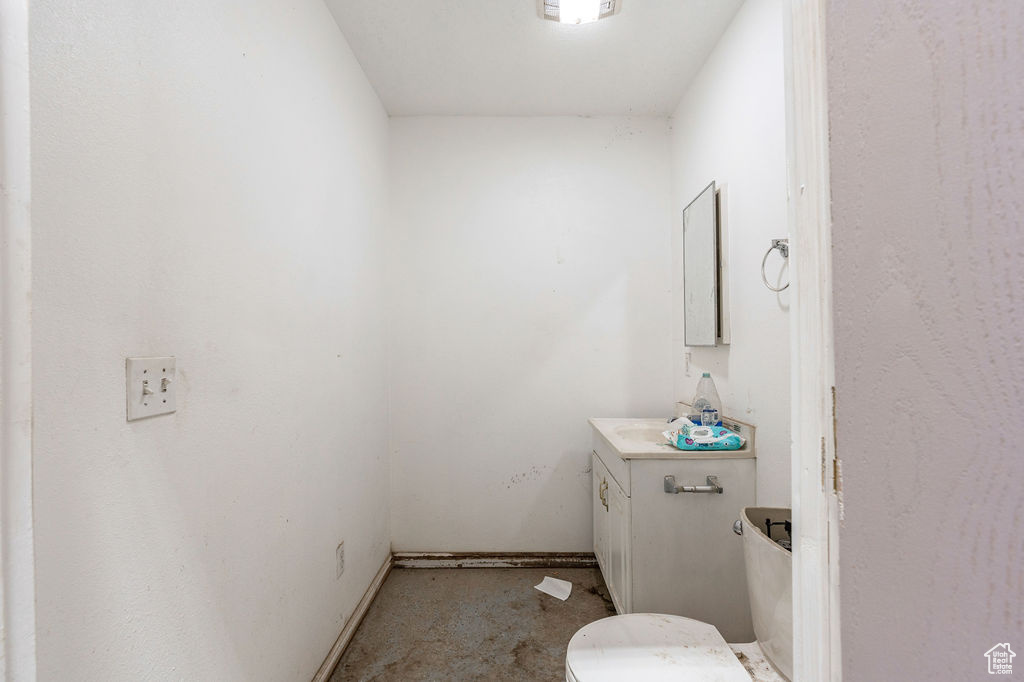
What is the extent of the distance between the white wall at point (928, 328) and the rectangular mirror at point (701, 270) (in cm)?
160

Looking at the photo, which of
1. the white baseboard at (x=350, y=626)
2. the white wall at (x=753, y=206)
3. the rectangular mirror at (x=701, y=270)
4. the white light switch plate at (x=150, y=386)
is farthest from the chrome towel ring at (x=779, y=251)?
the white baseboard at (x=350, y=626)

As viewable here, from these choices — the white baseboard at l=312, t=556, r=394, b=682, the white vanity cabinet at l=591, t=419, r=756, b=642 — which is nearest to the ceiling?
the white vanity cabinet at l=591, t=419, r=756, b=642

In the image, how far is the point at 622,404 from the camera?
2.60 meters

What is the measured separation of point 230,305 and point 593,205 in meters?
1.96

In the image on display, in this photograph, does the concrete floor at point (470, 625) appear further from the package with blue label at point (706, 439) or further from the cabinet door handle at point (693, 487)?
the package with blue label at point (706, 439)

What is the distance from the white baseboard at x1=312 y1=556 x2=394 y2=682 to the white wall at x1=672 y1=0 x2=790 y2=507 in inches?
64.9

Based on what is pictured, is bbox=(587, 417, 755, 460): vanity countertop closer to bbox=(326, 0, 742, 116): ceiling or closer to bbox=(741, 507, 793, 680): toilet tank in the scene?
bbox=(741, 507, 793, 680): toilet tank

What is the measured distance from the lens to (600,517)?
2.26m

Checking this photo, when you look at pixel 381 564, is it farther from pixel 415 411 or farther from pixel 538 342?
pixel 538 342

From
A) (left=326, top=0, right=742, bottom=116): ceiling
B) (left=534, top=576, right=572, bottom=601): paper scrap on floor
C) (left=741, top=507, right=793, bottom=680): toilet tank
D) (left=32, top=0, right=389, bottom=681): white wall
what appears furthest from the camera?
(left=534, top=576, right=572, bottom=601): paper scrap on floor

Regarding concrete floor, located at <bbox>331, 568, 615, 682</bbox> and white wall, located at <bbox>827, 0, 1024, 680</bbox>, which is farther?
concrete floor, located at <bbox>331, 568, 615, 682</bbox>

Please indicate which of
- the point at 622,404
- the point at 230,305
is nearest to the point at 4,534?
the point at 230,305

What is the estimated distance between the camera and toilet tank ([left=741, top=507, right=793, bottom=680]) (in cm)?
99

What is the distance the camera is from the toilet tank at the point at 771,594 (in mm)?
987
